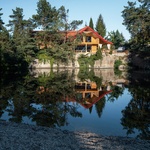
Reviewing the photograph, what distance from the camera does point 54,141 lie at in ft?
20.8

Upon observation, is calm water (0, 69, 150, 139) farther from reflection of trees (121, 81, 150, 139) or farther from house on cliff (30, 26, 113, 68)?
house on cliff (30, 26, 113, 68)

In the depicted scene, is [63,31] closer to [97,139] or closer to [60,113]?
[60,113]

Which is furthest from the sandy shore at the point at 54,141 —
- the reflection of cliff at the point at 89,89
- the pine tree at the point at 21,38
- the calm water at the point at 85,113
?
the pine tree at the point at 21,38

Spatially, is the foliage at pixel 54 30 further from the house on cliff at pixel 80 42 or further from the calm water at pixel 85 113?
the calm water at pixel 85 113

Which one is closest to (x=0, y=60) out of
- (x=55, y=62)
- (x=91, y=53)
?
(x=55, y=62)

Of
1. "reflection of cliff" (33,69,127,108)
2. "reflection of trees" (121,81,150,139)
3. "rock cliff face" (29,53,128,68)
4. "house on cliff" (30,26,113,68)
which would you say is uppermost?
"house on cliff" (30,26,113,68)

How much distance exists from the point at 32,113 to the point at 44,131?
3541mm

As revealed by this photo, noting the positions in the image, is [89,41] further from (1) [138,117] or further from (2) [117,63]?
(1) [138,117]

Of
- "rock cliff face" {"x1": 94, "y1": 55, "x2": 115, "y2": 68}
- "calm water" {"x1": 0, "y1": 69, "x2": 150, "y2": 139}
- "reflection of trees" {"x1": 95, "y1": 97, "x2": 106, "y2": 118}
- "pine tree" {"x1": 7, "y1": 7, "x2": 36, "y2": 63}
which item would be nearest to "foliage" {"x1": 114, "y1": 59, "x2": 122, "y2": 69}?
"rock cliff face" {"x1": 94, "y1": 55, "x2": 115, "y2": 68}

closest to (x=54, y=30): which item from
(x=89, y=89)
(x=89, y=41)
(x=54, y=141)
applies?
(x=89, y=41)

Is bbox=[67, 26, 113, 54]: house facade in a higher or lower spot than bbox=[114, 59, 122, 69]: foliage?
higher

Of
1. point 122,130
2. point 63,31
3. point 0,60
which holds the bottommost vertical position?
point 122,130

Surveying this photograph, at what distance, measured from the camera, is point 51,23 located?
47.1 m

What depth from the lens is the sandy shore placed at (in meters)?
5.85
